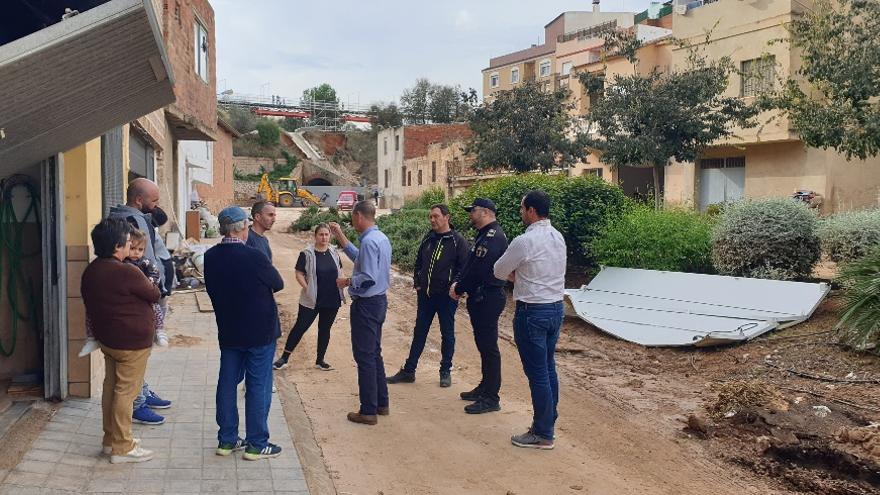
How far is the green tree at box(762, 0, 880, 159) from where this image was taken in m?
13.1

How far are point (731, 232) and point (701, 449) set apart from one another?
624 cm

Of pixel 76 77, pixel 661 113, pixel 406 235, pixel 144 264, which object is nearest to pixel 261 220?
pixel 144 264

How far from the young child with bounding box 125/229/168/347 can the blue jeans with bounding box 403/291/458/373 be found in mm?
2899

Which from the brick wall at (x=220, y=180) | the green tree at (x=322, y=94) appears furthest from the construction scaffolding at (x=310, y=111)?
the brick wall at (x=220, y=180)

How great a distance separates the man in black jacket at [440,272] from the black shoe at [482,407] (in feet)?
3.14

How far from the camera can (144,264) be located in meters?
5.40

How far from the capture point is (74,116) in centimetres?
495

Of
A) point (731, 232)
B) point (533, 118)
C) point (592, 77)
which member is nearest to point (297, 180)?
point (533, 118)

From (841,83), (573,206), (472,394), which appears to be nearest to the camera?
(472,394)

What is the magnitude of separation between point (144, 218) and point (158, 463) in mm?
1814

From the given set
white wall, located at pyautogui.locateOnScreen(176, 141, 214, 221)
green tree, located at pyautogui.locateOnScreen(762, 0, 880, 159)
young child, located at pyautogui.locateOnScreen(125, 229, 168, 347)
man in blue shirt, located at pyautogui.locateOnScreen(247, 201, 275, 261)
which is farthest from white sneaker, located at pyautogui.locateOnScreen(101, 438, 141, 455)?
white wall, located at pyautogui.locateOnScreen(176, 141, 214, 221)

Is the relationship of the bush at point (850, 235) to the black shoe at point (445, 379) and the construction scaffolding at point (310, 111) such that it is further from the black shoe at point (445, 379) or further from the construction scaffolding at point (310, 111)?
the construction scaffolding at point (310, 111)

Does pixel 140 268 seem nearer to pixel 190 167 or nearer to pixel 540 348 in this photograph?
pixel 540 348

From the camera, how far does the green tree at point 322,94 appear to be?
8544 cm
